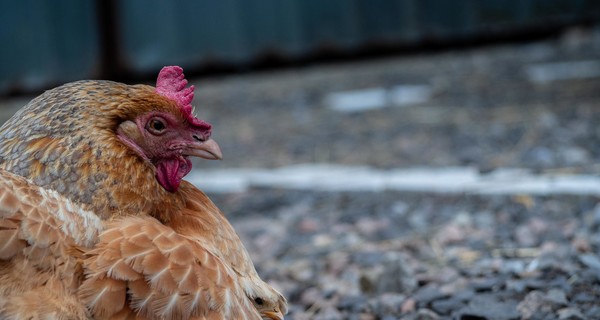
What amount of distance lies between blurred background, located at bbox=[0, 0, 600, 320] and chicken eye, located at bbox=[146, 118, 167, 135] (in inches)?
38.7

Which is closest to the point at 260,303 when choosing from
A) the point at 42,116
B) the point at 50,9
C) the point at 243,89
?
the point at 42,116

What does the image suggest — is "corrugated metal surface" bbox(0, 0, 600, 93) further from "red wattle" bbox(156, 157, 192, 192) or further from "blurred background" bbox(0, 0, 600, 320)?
"red wattle" bbox(156, 157, 192, 192)

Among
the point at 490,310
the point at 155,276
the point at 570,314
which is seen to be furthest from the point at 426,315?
the point at 155,276

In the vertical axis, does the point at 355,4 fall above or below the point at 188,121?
below

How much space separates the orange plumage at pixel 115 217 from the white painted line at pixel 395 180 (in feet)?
6.22

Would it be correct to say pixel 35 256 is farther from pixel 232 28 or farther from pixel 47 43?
pixel 232 28

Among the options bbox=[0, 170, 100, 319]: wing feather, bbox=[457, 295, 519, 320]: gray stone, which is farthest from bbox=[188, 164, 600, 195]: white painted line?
bbox=[0, 170, 100, 319]: wing feather

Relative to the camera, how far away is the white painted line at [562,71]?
21.7 feet

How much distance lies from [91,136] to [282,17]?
261 inches

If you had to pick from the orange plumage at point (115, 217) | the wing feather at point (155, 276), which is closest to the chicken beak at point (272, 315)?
the orange plumage at point (115, 217)

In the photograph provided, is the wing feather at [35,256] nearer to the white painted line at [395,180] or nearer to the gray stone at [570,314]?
the gray stone at [570,314]

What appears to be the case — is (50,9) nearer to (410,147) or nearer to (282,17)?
(282,17)

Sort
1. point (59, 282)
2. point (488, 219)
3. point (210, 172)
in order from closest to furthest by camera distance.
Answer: point (59, 282)
point (488, 219)
point (210, 172)

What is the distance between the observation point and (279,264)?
335 centimetres
